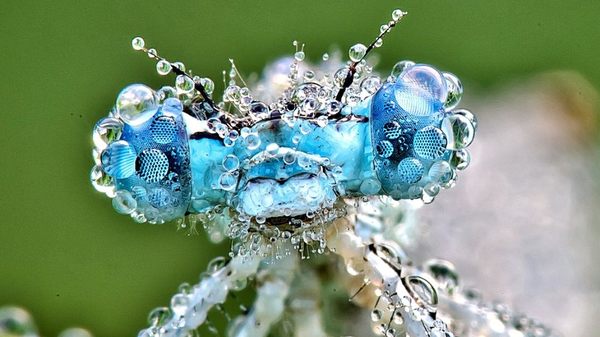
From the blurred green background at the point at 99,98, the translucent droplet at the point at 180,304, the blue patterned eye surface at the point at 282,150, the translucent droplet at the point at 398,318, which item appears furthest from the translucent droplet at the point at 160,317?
the blurred green background at the point at 99,98

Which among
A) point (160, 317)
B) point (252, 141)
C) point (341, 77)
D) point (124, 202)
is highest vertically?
point (341, 77)

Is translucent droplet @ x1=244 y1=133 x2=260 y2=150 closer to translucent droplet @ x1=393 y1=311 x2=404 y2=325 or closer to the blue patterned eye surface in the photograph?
the blue patterned eye surface

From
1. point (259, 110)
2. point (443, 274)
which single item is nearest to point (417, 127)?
point (259, 110)

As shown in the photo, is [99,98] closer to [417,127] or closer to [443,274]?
[443,274]

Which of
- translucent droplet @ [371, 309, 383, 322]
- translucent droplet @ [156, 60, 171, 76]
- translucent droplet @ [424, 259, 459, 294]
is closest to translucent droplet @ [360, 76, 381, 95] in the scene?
translucent droplet @ [156, 60, 171, 76]

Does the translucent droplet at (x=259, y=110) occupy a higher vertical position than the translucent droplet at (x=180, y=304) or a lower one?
higher

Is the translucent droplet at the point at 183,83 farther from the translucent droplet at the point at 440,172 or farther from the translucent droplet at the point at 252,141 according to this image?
the translucent droplet at the point at 440,172

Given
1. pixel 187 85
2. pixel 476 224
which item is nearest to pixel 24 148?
pixel 476 224

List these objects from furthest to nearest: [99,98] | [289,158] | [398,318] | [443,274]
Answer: [99,98] → [443,274] → [398,318] → [289,158]
